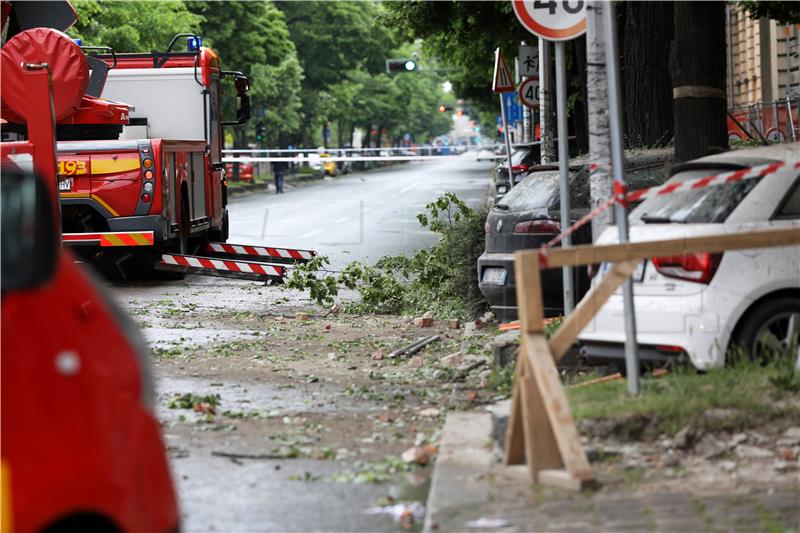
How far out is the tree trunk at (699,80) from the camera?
11023 mm

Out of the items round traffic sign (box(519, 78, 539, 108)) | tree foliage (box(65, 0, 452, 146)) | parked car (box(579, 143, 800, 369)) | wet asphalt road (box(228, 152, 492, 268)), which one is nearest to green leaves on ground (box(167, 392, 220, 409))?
parked car (box(579, 143, 800, 369))

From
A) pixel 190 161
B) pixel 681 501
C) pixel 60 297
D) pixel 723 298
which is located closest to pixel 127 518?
pixel 60 297

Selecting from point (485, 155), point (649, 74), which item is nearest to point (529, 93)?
point (649, 74)

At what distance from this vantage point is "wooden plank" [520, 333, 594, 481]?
5.91 m

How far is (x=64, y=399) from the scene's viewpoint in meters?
3.60

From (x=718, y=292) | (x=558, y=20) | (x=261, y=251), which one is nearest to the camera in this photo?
(x=718, y=292)

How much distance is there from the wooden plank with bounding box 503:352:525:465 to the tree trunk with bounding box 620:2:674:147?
1045 cm

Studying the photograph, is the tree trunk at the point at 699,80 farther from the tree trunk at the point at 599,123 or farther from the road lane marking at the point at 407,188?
the road lane marking at the point at 407,188

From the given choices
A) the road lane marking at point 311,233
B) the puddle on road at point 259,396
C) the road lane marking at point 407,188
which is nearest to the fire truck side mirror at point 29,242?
the puddle on road at point 259,396

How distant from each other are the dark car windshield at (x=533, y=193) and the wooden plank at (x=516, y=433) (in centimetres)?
544

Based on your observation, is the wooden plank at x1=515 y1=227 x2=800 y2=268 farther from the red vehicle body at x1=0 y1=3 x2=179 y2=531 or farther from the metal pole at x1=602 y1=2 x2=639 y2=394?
the red vehicle body at x1=0 y1=3 x2=179 y2=531

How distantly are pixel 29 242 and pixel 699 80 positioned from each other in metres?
8.26

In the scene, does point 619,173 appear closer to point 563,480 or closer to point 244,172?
point 563,480

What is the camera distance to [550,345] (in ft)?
20.9
